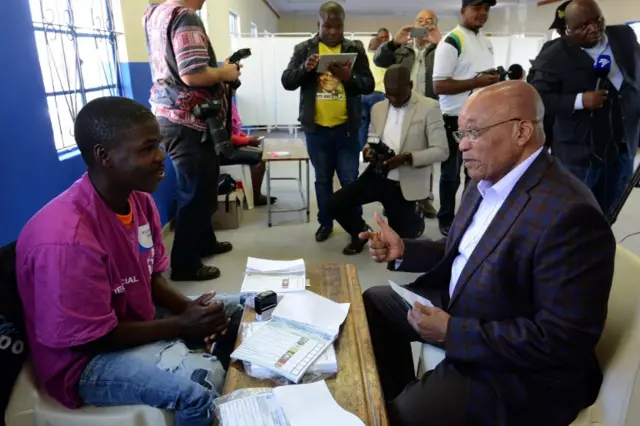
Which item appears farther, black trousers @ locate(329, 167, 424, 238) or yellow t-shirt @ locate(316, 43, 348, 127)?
yellow t-shirt @ locate(316, 43, 348, 127)

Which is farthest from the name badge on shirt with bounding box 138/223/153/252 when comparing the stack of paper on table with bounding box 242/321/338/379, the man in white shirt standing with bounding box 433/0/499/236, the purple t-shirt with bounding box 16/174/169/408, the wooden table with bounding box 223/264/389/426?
the man in white shirt standing with bounding box 433/0/499/236

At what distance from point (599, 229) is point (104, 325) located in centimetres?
120

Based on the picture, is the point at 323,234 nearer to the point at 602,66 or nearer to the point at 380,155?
the point at 380,155

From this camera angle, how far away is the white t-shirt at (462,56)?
9.82 ft

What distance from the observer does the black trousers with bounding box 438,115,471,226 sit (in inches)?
128

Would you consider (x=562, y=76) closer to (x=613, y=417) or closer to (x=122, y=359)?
(x=613, y=417)

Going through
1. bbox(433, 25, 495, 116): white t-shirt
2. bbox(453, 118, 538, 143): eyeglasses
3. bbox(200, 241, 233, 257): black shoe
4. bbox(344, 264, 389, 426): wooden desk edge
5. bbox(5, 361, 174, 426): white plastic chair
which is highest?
bbox(433, 25, 495, 116): white t-shirt

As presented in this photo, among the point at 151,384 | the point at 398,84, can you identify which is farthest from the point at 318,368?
the point at 398,84

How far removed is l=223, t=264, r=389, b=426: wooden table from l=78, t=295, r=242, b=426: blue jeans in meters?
0.07

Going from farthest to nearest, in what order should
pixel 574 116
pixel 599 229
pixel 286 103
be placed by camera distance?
pixel 286 103 → pixel 574 116 → pixel 599 229

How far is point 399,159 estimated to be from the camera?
2717 millimetres

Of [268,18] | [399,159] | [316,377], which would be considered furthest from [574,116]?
[268,18]

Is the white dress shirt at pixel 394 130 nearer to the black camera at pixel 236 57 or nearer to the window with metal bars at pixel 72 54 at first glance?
the black camera at pixel 236 57

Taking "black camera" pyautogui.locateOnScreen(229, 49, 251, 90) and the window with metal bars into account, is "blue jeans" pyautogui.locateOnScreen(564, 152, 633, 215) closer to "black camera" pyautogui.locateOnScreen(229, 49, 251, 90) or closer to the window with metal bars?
"black camera" pyautogui.locateOnScreen(229, 49, 251, 90)
